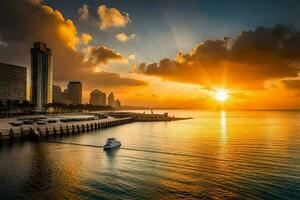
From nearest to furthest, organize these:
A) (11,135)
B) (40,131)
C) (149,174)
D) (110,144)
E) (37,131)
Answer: (149,174)
(110,144)
(11,135)
(37,131)
(40,131)

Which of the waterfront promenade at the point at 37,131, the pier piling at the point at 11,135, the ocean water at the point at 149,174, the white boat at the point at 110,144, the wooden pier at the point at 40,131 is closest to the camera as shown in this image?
the ocean water at the point at 149,174

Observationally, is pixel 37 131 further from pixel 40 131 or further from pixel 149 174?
pixel 149 174

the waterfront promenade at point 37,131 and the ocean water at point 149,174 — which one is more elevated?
the waterfront promenade at point 37,131

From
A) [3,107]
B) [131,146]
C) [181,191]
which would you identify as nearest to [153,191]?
[181,191]

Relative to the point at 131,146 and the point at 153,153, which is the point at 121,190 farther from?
the point at 131,146

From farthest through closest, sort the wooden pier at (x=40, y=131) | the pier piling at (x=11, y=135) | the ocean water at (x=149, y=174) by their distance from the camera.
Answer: the wooden pier at (x=40, y=131)
the pier piling at (x=11, y=135)
the ocean water at (x=149, y=174)

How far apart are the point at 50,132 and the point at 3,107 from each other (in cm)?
11851

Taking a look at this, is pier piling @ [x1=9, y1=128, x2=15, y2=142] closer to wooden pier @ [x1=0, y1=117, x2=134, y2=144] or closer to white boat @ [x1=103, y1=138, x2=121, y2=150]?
wooden pier @ [x1=0, y1=117, x2=134, y2=144]

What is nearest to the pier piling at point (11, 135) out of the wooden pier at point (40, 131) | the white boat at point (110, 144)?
the wooden pier at point (40, 131)

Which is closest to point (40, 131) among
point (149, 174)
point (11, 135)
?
point (11, 135)

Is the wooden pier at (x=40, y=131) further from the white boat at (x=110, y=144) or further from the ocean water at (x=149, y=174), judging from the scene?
the white boat at (x=110, y=144)

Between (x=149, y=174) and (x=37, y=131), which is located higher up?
(x=37, y=131)

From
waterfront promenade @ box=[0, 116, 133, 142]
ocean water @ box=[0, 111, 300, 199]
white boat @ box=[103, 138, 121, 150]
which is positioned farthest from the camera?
waterfront promenade @ box=[0, 116, 133, 142]

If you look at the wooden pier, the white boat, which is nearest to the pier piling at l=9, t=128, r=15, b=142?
the wooden pier
